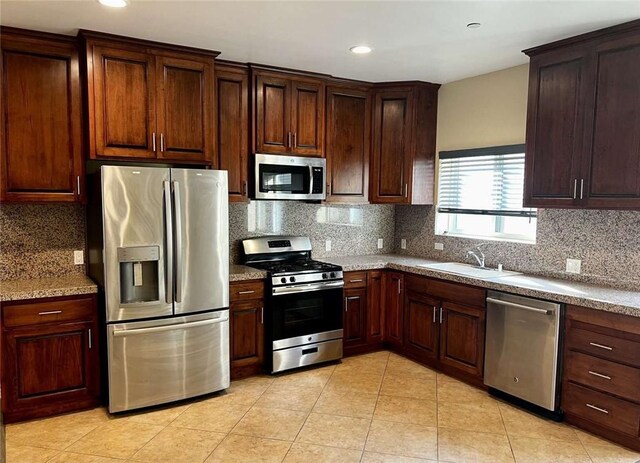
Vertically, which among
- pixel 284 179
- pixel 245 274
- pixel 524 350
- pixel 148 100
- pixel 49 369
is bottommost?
pixel 49 369

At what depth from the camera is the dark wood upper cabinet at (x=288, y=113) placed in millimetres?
3980

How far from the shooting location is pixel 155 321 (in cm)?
324

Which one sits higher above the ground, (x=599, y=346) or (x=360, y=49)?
(x=360, y=49)

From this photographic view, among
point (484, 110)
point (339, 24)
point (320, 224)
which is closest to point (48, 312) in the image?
point (320, 224)

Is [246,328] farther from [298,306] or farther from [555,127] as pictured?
[555,127]

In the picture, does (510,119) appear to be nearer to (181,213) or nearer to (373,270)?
(373,270)

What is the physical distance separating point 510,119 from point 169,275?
119 inches

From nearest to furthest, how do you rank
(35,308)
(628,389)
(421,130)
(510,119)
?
(628,389)
(35,308)
(510,119)
(421,130)

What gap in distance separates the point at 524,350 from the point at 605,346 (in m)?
0.54

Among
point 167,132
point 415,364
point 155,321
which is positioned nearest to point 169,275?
point 155,321

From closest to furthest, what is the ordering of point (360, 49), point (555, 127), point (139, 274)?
point (139, 274) < point (555, 127) < point (360, 49)

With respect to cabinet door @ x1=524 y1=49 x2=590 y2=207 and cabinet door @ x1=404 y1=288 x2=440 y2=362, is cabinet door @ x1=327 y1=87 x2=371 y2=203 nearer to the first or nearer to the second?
cabinet door @ x1=404 y1=288 x2=440 y2=362

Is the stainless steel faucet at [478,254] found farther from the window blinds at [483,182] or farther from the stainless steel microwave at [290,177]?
the stainless steel microwave at [290,177]

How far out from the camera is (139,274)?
126 inches
